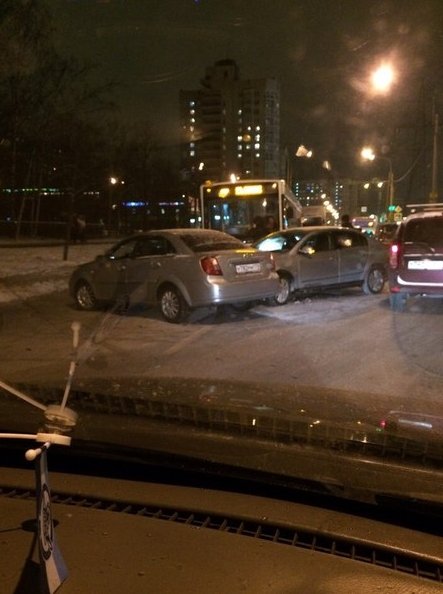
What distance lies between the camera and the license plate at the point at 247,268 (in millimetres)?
12430

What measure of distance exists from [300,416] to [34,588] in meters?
1.74

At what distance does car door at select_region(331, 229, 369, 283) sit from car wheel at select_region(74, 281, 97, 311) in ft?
18.2

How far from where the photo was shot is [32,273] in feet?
69.2

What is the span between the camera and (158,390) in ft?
14.5

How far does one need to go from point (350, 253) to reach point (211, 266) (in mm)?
5532

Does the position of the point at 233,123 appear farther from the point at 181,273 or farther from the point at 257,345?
the point at 257,345

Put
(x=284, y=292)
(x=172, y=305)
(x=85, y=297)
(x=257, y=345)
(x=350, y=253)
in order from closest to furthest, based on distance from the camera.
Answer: (x=257, y=345) < (x=172, y=305) < (x=85, y=297) < (x=284, y=292) < (x=350, y=253)

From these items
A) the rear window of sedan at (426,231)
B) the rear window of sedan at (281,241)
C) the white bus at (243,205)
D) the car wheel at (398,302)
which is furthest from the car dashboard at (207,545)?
the white bus at (243,205)

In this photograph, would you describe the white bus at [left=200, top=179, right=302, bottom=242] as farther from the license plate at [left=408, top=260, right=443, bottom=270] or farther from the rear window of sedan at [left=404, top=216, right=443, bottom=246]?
the license plate at [left=408, top=260, right=443, bottom=270]

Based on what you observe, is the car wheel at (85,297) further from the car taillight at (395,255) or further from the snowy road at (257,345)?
the car taillight at (395,255)

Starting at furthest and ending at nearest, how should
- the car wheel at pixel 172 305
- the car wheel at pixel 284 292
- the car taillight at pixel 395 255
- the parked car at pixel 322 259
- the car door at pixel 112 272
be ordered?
the parked car at pixel 322 259, the car wheel at pixel 284 292, the car door at pixel 112 272, the car taillight at pixel 395 255, the car wheel at pixel 172 305

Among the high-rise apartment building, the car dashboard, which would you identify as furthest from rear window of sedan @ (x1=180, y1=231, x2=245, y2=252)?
the high-rise apartment building

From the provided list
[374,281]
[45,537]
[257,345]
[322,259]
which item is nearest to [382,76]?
[374,281]

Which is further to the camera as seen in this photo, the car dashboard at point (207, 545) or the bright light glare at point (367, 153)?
the bright light glare at point (367, 153)
